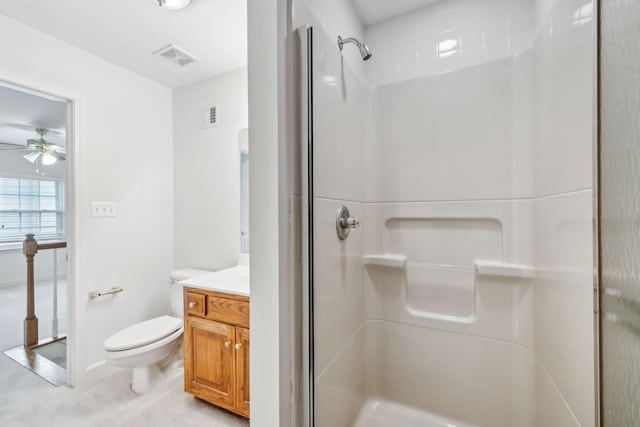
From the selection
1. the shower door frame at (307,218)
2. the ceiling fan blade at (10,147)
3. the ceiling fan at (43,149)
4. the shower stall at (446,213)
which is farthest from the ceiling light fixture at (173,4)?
the ceiling fan blade at (10,147)

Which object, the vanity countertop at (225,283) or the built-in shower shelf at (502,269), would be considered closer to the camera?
the built-in shower shelf at (502,269)

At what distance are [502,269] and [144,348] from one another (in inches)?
79.8

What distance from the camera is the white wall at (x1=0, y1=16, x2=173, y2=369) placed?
1702 mm

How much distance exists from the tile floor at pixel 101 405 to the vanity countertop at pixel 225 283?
0.75 metres

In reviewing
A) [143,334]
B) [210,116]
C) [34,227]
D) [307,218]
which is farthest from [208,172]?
[34,227]

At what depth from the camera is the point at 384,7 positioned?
51.5 inches

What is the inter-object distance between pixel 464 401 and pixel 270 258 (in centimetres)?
117

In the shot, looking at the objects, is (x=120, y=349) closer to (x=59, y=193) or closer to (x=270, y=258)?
(x=270, y=258)

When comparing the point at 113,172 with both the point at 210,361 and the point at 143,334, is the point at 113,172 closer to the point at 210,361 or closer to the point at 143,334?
the point at 143,334

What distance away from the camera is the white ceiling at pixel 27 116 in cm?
259

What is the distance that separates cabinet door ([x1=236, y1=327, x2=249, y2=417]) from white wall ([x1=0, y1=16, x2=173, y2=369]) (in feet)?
4.20

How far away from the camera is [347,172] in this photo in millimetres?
1099

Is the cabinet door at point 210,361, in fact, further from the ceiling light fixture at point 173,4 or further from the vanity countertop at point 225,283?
the ceiling light fixture at point 173,4

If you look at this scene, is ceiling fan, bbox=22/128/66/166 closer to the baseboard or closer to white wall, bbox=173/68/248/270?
white wall, bbox=173/68/248/270
